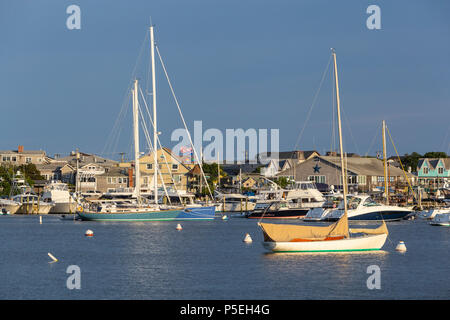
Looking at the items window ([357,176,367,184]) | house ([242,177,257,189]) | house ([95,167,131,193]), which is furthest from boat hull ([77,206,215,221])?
house ([242,177,257,189])

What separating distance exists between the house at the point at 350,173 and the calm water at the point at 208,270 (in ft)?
256

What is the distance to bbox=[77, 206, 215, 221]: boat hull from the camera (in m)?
86.6

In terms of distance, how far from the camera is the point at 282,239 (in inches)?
1827

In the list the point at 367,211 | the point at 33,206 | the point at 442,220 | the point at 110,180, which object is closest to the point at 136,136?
the point at 367,211

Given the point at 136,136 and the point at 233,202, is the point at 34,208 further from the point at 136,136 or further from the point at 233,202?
the point at 136,136

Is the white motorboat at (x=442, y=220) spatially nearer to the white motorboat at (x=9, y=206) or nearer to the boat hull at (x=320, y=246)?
the boat hull at (x=320, y=246)

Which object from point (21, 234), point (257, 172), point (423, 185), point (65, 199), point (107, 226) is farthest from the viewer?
point (257, 172)

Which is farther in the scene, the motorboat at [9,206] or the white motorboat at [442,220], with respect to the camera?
the motorboat at [9,206]

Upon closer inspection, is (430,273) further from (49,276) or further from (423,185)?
(423,185)

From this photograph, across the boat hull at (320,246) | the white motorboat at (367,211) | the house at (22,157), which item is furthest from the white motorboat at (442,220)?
the house at (22,157)

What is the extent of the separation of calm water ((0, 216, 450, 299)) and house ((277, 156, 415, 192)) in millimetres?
78135

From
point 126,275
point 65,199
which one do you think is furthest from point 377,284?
point 65,199

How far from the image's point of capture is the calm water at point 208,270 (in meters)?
35.2

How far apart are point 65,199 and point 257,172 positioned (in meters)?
62.7
